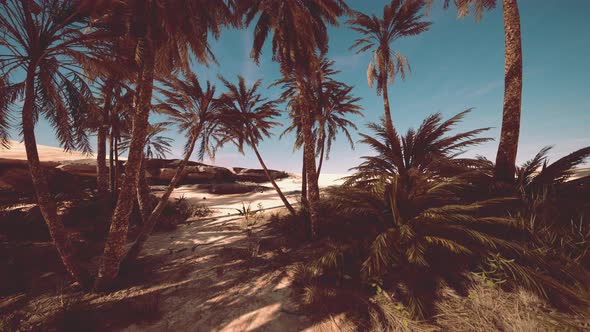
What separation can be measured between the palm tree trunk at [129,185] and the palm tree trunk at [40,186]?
57 cm

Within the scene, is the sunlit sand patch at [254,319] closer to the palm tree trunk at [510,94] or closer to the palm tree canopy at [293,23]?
the palm tree trunk at [510,94]

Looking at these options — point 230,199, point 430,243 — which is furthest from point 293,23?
point 230,199

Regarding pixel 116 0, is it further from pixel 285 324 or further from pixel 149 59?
pixel 285 324

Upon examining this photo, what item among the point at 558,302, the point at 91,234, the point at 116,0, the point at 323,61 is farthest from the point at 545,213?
the point at 91,234

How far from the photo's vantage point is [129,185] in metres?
4.19

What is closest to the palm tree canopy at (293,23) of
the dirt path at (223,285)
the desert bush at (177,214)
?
the dirt path at (223,285)

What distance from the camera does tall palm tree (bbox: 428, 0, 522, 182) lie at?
345 cm

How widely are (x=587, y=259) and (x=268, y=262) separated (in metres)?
4.93

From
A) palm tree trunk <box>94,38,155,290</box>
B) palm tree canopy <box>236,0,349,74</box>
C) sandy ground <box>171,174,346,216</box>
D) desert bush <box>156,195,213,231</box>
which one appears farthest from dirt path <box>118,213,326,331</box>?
palm tree canopy <box>236,0,349,74</box>

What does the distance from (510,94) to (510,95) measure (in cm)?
2

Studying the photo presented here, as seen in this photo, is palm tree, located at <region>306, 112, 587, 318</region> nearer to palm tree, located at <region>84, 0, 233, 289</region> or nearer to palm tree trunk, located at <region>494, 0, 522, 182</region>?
palm tree trunk, located at <region>494, 0, 522, 182</region>

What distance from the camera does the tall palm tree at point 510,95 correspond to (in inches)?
136

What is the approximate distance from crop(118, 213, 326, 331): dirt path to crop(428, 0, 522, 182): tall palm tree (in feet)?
14.0

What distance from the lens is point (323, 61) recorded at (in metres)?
10.5
